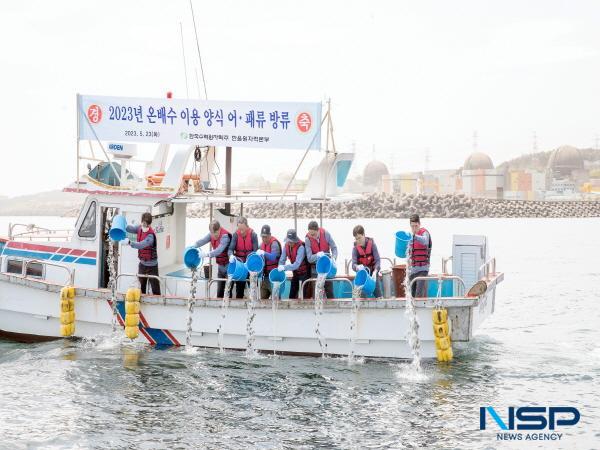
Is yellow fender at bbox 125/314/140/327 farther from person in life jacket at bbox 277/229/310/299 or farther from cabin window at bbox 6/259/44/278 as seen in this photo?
person in life jacket at bbox 277/229/310/299

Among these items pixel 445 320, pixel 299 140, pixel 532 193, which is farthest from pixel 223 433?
pixel 532 193

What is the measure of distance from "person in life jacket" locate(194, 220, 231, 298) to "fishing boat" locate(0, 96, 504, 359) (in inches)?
9.0

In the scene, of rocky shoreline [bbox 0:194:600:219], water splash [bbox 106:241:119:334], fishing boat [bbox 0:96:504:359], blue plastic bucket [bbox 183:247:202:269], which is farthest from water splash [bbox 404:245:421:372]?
rocky shoreline [bbox 0:194:600:219]

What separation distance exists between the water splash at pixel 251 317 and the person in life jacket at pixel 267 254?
0.94ft

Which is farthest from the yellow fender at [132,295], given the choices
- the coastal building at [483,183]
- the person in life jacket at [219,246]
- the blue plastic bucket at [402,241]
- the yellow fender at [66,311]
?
the coastal building at [483,183]

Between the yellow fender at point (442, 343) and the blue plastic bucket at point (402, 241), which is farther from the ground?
the blue plastic bucket at point (402, 241)

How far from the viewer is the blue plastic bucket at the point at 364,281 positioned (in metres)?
12.7

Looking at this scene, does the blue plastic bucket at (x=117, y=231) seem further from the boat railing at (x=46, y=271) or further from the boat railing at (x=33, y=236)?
the boat railing at (x=33, y=236)

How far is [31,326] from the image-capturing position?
48.8ft

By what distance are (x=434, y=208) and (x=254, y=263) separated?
325ft

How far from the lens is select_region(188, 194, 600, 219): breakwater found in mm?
108938

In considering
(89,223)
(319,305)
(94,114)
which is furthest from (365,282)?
(94,114)

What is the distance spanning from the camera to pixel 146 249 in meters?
13.9

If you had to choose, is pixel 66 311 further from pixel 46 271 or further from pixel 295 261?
pixel 295 261
